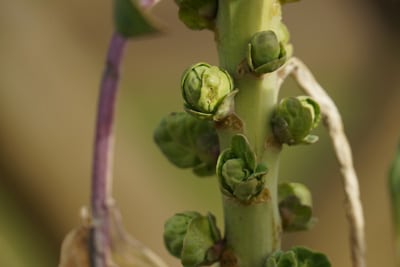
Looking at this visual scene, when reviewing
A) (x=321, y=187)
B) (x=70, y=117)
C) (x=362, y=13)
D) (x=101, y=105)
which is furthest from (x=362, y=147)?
(x=101, y=105)

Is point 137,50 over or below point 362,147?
over

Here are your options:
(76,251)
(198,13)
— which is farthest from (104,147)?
(198,13)

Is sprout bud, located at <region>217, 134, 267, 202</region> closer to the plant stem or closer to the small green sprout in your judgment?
the small green sprout

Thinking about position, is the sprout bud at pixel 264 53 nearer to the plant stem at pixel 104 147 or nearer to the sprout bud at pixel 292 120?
the sprout bud at pixel 292 120

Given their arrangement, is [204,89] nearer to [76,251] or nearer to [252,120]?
[252,120]

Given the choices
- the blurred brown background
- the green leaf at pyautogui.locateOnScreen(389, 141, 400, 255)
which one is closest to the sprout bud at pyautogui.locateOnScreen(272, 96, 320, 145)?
the green leaf at pyautogui.locateOnScreen(389, 141, 400, 255)

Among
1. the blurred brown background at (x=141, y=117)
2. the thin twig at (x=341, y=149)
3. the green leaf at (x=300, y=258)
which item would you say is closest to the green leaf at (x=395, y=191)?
the thin twig at (x=341, y=149)

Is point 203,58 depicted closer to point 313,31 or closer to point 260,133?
point 313,31
